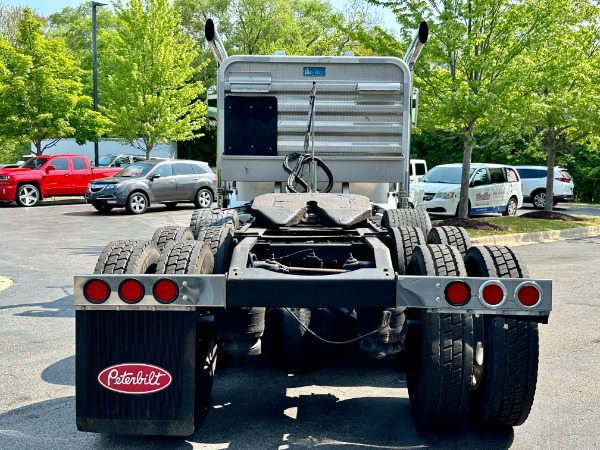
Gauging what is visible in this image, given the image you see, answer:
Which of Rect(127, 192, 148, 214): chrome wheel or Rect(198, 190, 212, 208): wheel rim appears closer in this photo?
Rect(127, 192, 148, 214): chrome wheel

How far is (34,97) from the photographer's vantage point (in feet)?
89.8

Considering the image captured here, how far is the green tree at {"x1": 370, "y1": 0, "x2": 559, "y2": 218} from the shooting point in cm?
1616

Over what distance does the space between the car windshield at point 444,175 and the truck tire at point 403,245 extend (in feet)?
48.6

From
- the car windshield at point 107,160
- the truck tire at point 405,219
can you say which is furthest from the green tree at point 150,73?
the truck tire at point 405,219

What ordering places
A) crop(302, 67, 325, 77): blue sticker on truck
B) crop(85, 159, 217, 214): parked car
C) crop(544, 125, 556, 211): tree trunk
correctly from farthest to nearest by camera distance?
crop(85, 159, 217, 214): parked car < crop(544, 125, 556, 211): tree trunk < crop(302, 67, 325, 77): blue sticker on truck

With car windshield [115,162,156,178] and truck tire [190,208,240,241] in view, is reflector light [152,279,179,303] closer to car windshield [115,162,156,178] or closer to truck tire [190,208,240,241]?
truck tire [190,208,240,241]

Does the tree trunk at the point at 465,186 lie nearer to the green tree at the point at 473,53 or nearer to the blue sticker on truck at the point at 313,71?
the green tree at the point at 473,53

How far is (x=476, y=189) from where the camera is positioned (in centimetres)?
1986

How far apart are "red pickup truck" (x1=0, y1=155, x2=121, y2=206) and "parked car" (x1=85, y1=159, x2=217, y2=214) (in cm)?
270

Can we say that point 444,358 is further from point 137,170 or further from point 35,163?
point 35,163

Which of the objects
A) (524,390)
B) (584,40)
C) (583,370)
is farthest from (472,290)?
(584,40)

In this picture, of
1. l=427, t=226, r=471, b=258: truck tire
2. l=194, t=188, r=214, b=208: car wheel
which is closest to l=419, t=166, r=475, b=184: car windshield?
l=194, t=188, r=214, b=208: car wheel

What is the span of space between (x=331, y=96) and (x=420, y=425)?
4340mm

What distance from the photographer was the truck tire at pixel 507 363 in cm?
434
